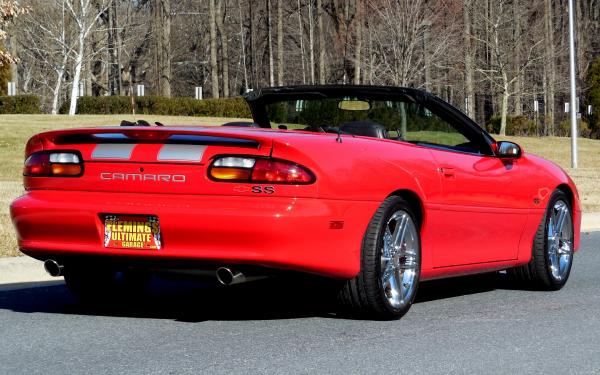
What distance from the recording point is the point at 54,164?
6.66m

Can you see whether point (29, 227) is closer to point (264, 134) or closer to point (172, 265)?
point (172, 265)

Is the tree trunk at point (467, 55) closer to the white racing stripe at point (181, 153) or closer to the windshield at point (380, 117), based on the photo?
the windshield at point (380, 117)

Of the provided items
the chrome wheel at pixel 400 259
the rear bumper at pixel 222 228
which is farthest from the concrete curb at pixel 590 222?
the rear bumper at pixel 222 228

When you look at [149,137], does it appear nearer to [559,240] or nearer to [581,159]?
[559,240]

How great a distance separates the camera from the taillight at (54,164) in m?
6.59

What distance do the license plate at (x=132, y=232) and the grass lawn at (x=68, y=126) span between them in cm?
429

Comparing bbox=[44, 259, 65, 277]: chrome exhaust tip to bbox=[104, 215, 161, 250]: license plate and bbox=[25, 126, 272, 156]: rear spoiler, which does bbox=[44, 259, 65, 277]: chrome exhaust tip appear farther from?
bbox=[25, 126, 272, 156]: rear spoiler

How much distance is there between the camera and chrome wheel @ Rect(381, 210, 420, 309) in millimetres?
6840

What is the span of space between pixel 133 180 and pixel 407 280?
69.9 inches

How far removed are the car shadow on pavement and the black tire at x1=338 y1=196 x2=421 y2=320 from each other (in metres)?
0.12

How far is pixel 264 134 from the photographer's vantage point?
252 inches

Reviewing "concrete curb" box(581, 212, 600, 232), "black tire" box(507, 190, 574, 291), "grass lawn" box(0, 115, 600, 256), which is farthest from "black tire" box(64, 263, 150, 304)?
"concrete curb" box(581, 212, 600, 232)

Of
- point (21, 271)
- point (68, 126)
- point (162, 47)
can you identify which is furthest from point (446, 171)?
point (162, 47)

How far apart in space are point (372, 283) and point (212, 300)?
1598mm
